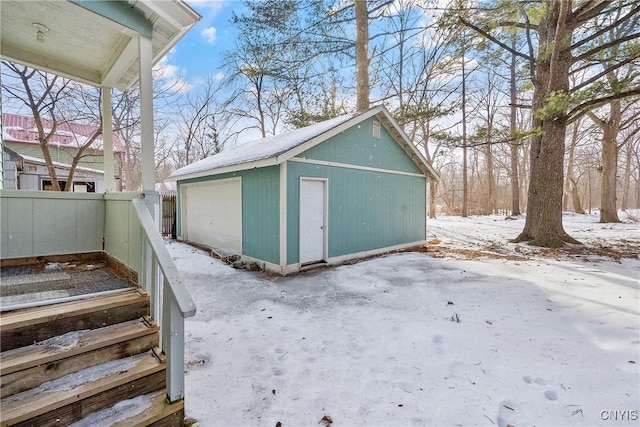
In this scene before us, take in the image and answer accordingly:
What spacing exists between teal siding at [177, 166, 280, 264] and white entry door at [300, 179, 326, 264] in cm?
53

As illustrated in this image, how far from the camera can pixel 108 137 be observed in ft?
11.8

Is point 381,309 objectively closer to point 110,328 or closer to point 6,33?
point 110,328

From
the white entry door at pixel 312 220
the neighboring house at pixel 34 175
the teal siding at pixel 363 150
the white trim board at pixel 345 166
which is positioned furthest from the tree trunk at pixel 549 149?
the neighboring house at pixel 34 175

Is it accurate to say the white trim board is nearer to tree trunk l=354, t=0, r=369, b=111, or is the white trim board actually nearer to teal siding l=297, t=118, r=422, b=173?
teal siding l=297, t=118, r=422, b=173

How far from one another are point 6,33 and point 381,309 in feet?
16.2

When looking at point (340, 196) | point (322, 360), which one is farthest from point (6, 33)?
point (340, 196)

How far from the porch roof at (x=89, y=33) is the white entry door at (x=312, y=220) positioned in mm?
3548

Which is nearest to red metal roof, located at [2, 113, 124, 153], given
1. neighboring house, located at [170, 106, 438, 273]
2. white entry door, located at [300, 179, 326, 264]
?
neighboring house, located at [170, 106, 438, 273]

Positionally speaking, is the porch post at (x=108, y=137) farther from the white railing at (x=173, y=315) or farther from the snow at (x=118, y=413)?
the snow at (x=118, y=413)

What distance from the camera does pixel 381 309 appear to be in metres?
A: 3.96

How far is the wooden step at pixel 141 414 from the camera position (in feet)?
5.53

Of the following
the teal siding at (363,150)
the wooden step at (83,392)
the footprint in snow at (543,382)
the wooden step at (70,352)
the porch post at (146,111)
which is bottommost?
the footprint in snow at (543,382)

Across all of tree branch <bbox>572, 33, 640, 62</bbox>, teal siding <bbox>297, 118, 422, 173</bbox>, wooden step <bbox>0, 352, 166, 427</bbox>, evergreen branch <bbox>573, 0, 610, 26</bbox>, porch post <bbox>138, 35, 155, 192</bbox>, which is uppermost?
evergreen branch <bbox>573, 0, 610, 26</bbox>

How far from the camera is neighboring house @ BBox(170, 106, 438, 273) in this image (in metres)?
6.00
